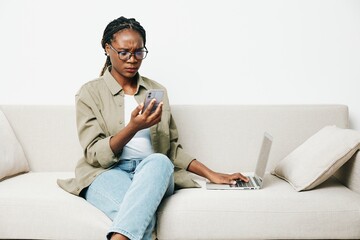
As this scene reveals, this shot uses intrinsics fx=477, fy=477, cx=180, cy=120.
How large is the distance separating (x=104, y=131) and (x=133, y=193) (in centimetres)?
48

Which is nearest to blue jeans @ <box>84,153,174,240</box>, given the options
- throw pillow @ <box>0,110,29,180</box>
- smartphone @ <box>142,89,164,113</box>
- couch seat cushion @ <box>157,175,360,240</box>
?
couch seat cushion @ <box>157,175,360,240</box>

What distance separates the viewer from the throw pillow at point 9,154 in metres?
2.31

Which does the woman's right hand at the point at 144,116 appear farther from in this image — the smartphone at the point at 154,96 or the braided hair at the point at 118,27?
the braided hair at the point at 118,27

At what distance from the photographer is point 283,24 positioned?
2.75 m

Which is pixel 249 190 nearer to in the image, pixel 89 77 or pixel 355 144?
pixel 355 144

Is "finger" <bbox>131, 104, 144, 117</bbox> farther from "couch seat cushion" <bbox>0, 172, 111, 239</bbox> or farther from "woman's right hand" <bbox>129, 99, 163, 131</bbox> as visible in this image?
"couch seat cushion" <bbox>0, 172, 111, 239</bbox>

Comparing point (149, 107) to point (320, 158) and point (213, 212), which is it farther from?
point (320, 158)

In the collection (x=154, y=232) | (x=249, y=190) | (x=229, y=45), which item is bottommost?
(x=154, y=232)

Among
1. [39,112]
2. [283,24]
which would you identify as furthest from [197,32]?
[39,112]

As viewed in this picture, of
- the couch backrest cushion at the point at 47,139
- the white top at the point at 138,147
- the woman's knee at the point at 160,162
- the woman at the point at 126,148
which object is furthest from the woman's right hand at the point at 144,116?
the couch backrest cushion at the point at 47,139

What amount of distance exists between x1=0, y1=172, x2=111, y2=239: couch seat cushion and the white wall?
1.00m

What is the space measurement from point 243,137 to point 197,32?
0.68m

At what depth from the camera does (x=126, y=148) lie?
2.12m

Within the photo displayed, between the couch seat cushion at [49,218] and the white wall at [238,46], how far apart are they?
1.00 meters
